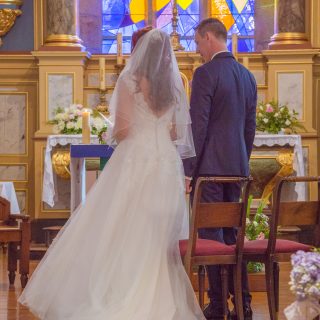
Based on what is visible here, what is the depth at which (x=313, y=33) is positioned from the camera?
35.2ft

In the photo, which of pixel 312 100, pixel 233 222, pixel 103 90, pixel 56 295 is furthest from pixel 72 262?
pixel 312 100

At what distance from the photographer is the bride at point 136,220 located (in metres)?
5.35

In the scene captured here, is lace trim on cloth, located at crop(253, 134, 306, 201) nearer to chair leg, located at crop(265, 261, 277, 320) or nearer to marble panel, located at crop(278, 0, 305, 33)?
marble panel, located at crop(278, 0, 305, 33)

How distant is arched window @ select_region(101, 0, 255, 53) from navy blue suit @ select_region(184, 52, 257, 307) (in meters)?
5.84

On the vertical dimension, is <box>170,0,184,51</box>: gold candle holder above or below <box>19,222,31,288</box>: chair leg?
above

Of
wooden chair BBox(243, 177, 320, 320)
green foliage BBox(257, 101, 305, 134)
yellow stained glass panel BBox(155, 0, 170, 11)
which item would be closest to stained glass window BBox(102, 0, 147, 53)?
yellow stained glass panel BBox(155, 0, 170, 11)

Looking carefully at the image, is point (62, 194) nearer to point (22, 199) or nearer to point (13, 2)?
point (22, 199)

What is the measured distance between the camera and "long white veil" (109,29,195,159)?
18.4 feet

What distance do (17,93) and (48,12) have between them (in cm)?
100

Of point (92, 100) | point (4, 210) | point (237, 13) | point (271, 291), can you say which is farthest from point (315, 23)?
point (271, 291)

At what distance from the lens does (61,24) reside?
10.7m

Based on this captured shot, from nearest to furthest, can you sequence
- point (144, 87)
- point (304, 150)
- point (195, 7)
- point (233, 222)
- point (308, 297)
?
point (308, 297) → point (233, 222) → point (144, 87) → point (304, 150) → point (195, 7)

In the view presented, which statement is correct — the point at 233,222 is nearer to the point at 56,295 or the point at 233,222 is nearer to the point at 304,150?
the point at 56,295

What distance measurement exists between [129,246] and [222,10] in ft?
21.7
